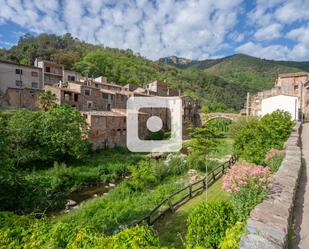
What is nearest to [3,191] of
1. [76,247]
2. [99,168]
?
[76,247]

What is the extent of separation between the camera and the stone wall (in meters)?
3.02

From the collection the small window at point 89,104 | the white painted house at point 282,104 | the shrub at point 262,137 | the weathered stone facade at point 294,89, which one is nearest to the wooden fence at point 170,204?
the shrub at point 262,137

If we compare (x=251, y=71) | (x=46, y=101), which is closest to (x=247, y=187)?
(x=46, y=101)

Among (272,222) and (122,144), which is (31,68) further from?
(272,222)

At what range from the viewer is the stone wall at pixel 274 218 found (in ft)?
9.89

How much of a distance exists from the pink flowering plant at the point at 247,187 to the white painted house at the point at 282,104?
913 inches

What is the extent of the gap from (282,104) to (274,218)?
25.6 metres

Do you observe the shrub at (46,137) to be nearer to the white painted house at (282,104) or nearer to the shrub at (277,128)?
the shrub at (277,128)

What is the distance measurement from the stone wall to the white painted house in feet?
73.0

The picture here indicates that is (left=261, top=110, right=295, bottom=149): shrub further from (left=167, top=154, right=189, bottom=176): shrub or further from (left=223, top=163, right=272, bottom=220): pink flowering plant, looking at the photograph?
(left=167, top=154, right=189, bottom=176): shrub

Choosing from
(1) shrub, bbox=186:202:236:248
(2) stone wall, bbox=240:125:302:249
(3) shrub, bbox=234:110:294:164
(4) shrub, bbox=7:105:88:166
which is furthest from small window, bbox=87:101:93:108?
(1) shrub, bbox=186:202:236:248

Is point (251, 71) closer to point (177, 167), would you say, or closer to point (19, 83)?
point (19, 83)

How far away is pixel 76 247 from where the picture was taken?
325cm

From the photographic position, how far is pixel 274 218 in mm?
3795
